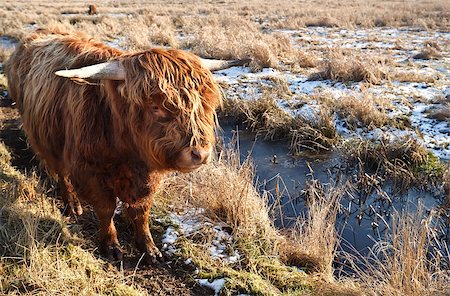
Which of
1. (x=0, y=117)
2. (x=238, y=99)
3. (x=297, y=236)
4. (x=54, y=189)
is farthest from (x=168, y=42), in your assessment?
(x=297, y=236)

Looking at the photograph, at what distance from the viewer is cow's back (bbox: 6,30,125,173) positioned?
9.73 ft

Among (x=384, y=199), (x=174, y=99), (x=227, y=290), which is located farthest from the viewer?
(x=384, y=199)

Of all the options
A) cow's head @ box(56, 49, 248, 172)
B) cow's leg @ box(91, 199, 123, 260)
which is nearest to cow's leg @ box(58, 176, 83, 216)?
cow's leg @ box(91, 199, 123, 260)

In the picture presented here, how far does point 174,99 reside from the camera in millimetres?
2533

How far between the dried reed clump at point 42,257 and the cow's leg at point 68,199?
223 millimetres

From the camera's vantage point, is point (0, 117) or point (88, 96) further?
point (0, 117)

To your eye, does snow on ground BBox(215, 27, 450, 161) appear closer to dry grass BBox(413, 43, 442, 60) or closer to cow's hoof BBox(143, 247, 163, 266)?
dry grass BBox(413, 43, 442, 60)

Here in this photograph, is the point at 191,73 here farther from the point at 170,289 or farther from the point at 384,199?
the point at 384,199

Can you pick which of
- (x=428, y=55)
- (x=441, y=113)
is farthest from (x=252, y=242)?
(x=428, y=55)

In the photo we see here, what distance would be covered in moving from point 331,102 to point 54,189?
4.78m

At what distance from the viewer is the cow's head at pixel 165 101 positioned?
2510 mm

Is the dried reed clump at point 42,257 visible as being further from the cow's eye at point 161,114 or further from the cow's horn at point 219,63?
the cow's horn at point 219,63

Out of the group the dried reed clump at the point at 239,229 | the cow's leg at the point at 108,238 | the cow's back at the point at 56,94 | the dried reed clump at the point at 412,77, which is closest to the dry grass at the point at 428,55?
the dried reed clump at the point at 412,77

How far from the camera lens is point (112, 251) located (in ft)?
11.1
